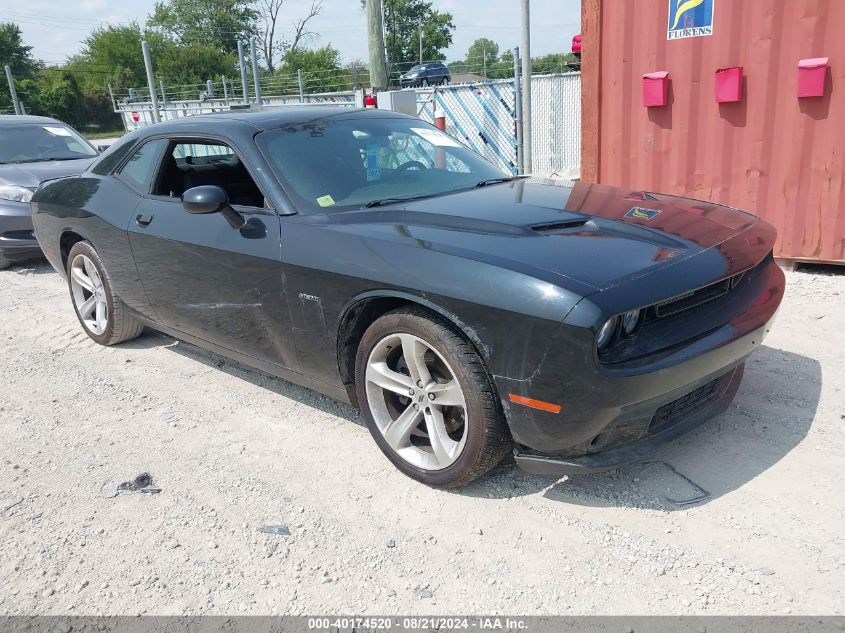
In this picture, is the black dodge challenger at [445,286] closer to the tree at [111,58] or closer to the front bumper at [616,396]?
the front bumper at [616,396]

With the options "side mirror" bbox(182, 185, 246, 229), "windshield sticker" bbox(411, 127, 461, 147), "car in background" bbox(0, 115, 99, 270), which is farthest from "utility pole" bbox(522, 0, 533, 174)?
"side mirror" bbox(182, 185, 246, 229)

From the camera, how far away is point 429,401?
2.83m

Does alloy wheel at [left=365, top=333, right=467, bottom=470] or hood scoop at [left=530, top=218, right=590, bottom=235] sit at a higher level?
hood scoop at [left=530, top=218, right=590, bottom=235]

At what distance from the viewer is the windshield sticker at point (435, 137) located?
4082 mm

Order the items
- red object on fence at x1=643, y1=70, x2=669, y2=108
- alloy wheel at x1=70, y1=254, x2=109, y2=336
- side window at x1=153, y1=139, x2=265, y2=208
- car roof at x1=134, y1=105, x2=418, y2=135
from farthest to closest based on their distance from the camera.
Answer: red object on fence at x1=643, y1=70, x2=669, y2=108 → alloy wheel at x1=70, y1=254, x2=109, y2=336 → side window at x1=153, y1=139, x2=265, y2=208 → car roof at x1=134, y1=105, x2=418, y2=135

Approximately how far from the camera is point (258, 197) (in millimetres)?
3500

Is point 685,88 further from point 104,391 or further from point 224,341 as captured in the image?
point 104,391

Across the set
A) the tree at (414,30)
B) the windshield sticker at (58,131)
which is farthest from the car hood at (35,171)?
the tree at (414,30)

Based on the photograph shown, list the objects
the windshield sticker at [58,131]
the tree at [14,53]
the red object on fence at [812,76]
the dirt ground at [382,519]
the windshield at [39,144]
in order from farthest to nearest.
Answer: the tree at [14,53]
the windshield sticker at [58,131]
the windshield at [39,144]
the red object on fence at [812,76]
the dirt ground at [382,519]

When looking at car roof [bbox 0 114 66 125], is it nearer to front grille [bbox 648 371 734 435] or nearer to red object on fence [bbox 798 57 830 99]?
red object on fence [bbox 798 57 830 99]

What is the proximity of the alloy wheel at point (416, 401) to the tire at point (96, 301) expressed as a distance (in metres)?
2.41

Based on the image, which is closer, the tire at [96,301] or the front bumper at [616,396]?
the front bumper at [616,396]

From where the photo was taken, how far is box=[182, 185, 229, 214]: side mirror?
3242mm

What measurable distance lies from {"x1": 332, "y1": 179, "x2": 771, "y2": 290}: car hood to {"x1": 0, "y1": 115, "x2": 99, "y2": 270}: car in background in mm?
5509
